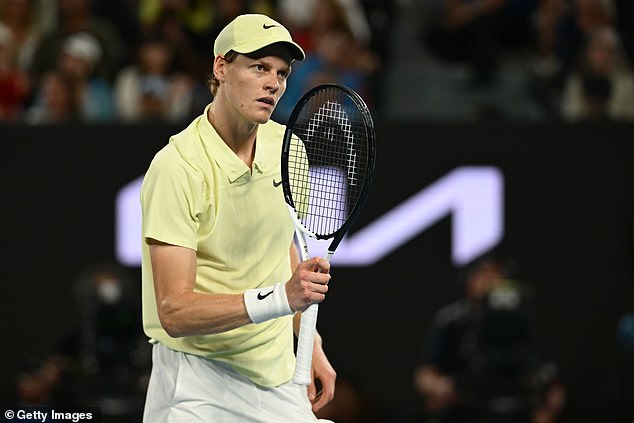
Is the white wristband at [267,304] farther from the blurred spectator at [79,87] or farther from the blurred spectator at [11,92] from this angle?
the blurred spectator at [11,92]

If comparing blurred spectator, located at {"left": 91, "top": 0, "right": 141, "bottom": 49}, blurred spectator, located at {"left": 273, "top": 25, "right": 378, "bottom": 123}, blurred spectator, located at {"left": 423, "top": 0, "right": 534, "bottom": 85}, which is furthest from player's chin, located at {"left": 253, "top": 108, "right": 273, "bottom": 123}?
blurred spectator, located at {"left": 91, "top": 0, "right": 141, "bottom": 49}

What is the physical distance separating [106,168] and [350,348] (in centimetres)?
224

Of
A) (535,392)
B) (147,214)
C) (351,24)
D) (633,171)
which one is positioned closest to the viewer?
(147,214)

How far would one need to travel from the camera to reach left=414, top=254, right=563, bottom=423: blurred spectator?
9.05 meters

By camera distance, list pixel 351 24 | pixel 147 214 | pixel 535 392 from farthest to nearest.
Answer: pixel 351 24 < pixel 535 392 < pixel 147 214

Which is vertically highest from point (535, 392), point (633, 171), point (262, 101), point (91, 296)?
point (262, 101)

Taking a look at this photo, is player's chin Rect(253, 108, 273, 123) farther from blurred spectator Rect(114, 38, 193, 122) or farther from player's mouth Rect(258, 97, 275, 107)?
blurred spectator Rect(114, 38, 193, 122)

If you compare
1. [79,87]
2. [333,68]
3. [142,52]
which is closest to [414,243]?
[333,68]

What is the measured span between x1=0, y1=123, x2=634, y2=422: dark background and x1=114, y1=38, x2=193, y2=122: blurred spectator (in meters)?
0.53

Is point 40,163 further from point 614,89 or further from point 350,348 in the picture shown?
point 614,89

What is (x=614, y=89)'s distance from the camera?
10.2 metres

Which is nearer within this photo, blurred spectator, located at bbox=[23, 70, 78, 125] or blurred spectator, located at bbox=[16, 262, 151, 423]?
blurred spectator, located at bbox=[16, 262, 151, 423]

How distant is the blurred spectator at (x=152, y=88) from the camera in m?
10.4

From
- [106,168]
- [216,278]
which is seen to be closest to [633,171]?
[106,168]
